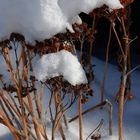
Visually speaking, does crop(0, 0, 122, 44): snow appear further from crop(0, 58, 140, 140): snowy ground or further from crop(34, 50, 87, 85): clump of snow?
crop(0, 58, 140, 140): snowy ground

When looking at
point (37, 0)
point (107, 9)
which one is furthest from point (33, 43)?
point (107, 9)

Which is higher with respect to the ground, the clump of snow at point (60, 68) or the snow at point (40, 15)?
the snow at point (40, 15)

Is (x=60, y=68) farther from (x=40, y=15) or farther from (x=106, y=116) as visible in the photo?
(x=106, y=116)

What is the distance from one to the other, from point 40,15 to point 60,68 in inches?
9.7

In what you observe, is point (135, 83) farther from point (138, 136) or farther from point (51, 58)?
→ point (51, 58)

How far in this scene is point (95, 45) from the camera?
3.99 meters

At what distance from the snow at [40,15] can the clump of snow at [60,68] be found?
0.10m

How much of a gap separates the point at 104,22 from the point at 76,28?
201 cm

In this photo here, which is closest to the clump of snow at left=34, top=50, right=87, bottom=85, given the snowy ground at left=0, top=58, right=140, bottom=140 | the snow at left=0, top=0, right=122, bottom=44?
the snow at left=0, top=0, right=122, bottom=44

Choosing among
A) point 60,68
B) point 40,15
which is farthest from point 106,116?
point 40,15

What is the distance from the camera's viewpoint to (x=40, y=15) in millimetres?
1786

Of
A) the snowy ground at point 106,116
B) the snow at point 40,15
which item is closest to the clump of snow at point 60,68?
the snow at point 40,15

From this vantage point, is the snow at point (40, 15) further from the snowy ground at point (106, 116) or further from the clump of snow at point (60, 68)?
the snowy ground at point (106, 116)

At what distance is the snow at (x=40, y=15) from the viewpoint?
5.84 feet
